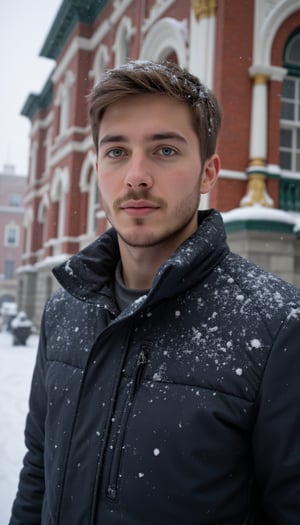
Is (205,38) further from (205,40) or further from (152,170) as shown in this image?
(152,170)

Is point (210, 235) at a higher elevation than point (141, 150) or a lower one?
lower

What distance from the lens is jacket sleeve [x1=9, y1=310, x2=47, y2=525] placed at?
5.83ft

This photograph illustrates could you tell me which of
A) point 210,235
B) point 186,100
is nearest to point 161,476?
point 210,235

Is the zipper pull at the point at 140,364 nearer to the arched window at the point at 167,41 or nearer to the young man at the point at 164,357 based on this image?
the young man at the point at 164,357

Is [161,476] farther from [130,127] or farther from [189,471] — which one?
[130,127]

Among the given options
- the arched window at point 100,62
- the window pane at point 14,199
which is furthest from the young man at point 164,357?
the window pane at point 14,199

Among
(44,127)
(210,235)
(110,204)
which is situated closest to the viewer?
(210,235)

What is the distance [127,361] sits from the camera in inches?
54.2

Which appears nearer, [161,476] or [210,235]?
[161,476]

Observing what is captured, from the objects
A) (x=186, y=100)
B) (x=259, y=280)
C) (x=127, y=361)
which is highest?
(x=186, y=100)

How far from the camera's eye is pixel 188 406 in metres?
1.25

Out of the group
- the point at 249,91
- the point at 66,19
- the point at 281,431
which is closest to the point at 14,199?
the point at 66,19

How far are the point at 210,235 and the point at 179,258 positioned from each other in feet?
0.61

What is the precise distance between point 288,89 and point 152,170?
794 cm
